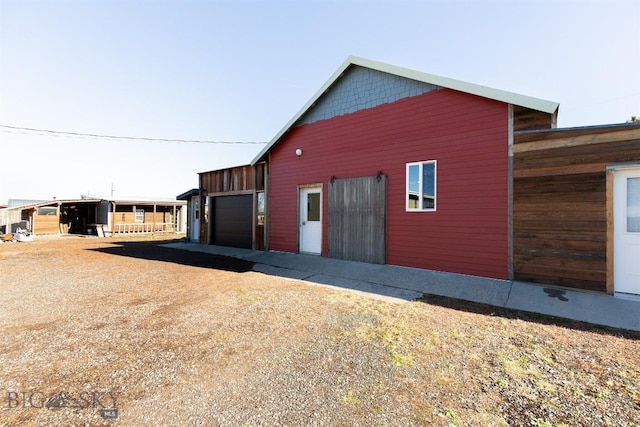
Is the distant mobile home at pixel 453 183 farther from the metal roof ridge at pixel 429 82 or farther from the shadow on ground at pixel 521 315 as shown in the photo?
the shadow on ground at pixel 521 315

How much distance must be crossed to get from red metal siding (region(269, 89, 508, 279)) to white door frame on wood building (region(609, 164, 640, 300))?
174cm

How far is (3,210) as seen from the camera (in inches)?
787

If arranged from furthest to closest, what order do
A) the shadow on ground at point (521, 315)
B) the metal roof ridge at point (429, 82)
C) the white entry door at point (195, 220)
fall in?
the white entry door at point (195, 220) < the metal roof ridge at point (429, 82) < the shadow on ground at point (521, 315)

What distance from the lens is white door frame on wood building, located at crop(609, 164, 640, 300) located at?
198 inches

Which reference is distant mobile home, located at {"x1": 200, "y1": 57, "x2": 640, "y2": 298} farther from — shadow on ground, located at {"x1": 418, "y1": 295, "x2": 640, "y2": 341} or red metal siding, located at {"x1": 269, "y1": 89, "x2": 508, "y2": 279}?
shadow on ground, located at {"x1": 418, "y1": 295, "x2": 640, "y2": 341}

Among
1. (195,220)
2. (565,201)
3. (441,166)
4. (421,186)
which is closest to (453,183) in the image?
(441,166)

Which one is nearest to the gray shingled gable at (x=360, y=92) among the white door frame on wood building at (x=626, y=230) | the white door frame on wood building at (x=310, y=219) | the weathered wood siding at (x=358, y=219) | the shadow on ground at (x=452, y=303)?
the weathered wood siding at (x=358, y=219)

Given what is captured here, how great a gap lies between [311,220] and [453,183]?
5006 mm

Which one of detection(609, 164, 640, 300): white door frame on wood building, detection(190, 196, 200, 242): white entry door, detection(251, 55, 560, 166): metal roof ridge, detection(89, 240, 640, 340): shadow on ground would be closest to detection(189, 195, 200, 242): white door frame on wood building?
detection(190, 196, 200, 242): white entry door

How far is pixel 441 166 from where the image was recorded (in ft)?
23.2

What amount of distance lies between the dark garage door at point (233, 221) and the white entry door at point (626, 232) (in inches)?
445

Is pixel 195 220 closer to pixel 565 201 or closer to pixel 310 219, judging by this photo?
pixel 310 219

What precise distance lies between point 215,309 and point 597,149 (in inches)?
312

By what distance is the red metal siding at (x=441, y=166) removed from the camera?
632 centimetres
